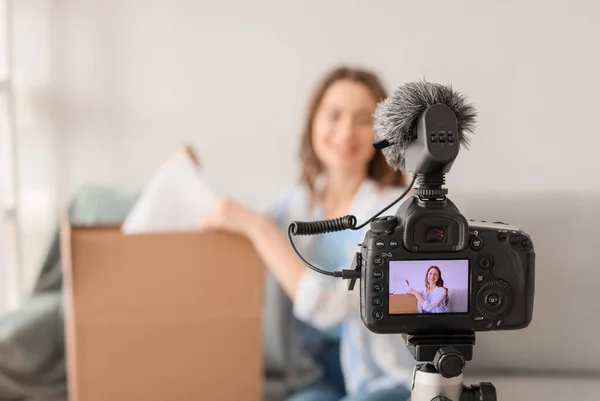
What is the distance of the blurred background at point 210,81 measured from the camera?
1.72 m

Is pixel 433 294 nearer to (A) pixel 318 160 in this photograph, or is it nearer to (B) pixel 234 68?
(A) pixel 318 160

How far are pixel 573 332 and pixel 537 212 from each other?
0.84 feet

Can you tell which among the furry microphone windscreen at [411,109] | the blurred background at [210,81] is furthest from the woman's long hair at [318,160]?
the furry microphone windscreen at [411,109]

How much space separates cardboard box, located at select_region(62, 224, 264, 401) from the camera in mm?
1343

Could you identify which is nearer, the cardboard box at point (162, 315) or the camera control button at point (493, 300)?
the camera control button at point (493, 300)

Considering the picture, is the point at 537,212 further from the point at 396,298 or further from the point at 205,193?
the point at 396,298

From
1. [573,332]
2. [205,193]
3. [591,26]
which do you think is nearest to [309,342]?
[205,193]

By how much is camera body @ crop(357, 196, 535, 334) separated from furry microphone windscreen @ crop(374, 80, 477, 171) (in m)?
0.08

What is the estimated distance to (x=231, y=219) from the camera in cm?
139

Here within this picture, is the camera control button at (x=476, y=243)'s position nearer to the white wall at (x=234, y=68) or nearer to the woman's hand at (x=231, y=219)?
the woman's hand at (x=231, y=219)

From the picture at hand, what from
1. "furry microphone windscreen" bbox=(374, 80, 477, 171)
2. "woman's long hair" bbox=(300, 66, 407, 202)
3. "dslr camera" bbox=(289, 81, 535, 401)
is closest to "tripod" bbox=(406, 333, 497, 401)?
"dslr camera" bbox=(289, 81, 535, 401)

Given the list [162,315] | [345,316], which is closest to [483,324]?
[345,316]

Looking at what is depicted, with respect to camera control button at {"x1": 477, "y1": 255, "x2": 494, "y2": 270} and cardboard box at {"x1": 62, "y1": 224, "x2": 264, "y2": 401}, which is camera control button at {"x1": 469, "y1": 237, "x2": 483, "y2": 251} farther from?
cardboard box at {"x1": 62, "y1": 224, "x2": 264, "y2": 401}

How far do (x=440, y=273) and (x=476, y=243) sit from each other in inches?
2.1
